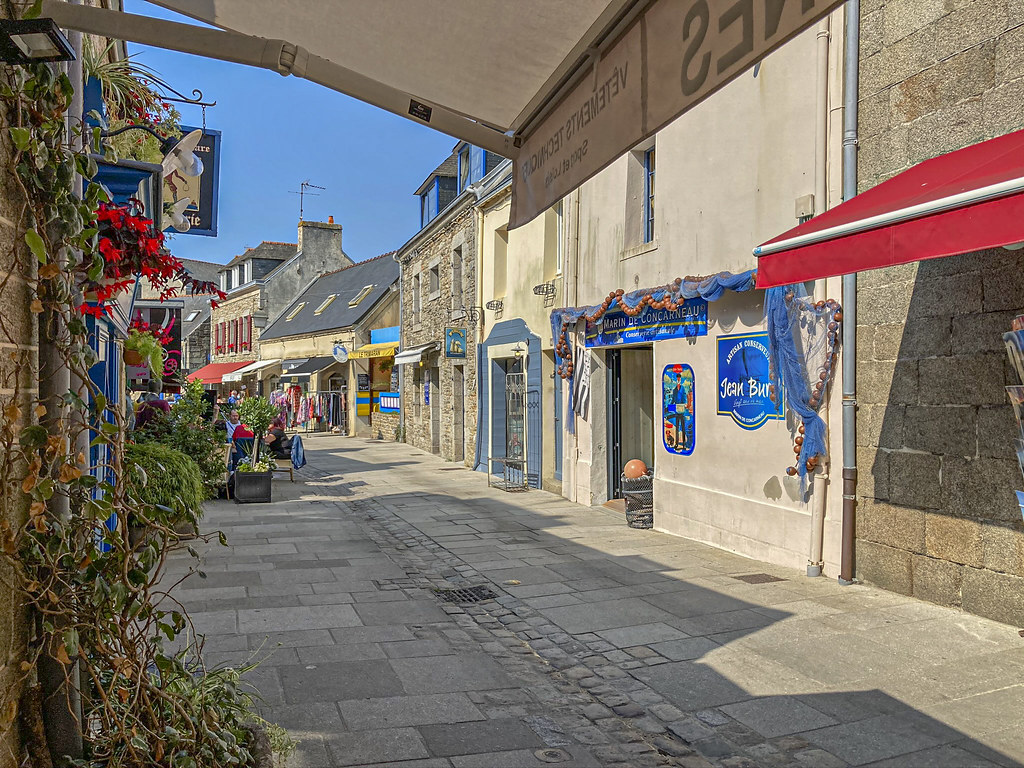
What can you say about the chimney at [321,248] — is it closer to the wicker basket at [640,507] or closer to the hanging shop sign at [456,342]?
the hanging shop sign at [456,342]

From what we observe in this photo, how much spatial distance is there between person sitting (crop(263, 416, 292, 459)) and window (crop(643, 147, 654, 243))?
8072 mm

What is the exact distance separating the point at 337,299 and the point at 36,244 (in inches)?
1288

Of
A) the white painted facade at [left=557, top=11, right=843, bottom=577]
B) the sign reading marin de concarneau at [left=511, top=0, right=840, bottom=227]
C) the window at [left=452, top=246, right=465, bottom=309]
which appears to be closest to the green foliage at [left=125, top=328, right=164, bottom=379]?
the sign reading marin de concarneau at [left=511, top=0, right=840, bottom=227]

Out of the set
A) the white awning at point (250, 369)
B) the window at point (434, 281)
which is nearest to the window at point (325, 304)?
the white awning at point (250, 369)

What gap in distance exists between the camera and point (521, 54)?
3293 mm

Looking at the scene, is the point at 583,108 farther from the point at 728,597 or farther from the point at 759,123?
the point at 759,123

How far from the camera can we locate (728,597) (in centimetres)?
666

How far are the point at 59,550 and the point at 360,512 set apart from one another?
9.36m

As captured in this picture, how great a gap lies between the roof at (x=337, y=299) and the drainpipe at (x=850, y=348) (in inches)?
928

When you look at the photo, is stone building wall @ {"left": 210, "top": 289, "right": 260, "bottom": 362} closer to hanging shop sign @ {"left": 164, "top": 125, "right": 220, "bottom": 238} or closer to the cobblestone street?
hanging shop sign @ {"left": 164, "top": 125, "right": 220, "bottom": 238}

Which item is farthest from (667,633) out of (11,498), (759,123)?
(759,123)

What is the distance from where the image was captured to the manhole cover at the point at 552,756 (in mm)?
3795

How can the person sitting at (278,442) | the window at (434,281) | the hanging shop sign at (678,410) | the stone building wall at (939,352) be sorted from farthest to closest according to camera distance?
the window at (434,281) < the person sitting at (278,442) < the hanging shop sign at (678,410) < the stone building wall at (939,352)

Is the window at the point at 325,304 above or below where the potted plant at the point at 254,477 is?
above
